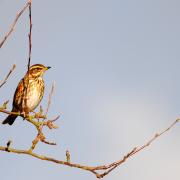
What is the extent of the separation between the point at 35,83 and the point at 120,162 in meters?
7.89

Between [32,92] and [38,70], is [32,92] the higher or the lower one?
the lower one

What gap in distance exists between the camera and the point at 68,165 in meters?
6.97

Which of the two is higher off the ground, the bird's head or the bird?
the bird's head

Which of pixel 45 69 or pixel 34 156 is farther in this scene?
pixel 45 69

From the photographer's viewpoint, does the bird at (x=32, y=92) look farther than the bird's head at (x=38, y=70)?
No

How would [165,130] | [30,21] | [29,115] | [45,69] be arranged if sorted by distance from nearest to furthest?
[30,21] < [165,130] < [29,115] < [45,69]

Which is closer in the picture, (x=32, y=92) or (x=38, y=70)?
(x=32, y=92)

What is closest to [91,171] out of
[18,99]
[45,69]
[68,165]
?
[68,165]

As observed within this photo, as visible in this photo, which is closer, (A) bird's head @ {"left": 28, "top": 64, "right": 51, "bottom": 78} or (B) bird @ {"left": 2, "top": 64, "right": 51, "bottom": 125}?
(B) bird @ {"left": 2, "top": 64, "right": 51, "bottom": 125}

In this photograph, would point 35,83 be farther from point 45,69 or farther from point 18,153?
point 18,153

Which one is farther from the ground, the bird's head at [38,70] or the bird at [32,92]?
the bird's head at [38,70]

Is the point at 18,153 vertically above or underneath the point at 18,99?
underneath

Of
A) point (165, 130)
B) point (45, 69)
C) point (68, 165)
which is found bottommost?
point (68, 165)

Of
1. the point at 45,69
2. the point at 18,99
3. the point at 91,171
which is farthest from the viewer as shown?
the point at 45,69
